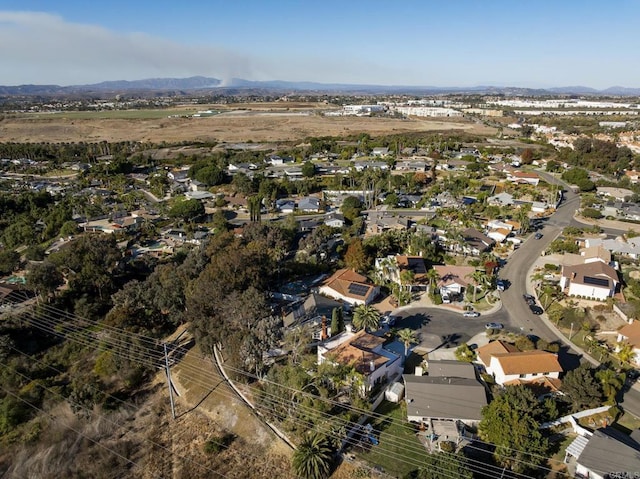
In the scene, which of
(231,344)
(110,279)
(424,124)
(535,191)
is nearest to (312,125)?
(424,124)

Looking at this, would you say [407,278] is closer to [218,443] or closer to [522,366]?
[522,366]

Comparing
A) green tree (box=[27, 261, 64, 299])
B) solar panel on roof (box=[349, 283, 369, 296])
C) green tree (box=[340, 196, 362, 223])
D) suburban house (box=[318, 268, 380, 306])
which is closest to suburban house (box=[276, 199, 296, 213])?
green tree (box=[340, 196, 362, 223])

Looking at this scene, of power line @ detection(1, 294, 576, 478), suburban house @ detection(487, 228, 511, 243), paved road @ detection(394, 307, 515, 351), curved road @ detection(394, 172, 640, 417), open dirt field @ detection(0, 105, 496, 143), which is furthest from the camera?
open dirt field @ detection(0, 105, 496, 143)

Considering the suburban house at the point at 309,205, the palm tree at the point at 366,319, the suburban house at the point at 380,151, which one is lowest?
the palm tree at the point at 366,319

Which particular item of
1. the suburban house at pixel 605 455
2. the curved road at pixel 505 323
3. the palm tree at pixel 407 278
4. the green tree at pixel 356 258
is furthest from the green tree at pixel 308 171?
the suburban house at pixel 605 455

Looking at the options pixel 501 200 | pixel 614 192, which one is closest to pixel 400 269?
pixel 501 200

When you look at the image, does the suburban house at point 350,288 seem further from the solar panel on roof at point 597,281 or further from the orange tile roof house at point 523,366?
the solar panel on roof at point 597,281

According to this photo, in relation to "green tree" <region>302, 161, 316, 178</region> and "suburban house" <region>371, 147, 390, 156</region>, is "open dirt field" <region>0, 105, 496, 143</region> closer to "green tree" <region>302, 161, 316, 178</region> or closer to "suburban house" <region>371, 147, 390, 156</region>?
"suburban house" <region>371, 147, 390, 156</region>
